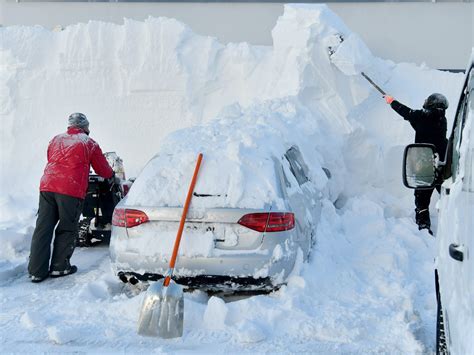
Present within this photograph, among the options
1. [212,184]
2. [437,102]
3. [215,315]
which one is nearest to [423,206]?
[437,102]

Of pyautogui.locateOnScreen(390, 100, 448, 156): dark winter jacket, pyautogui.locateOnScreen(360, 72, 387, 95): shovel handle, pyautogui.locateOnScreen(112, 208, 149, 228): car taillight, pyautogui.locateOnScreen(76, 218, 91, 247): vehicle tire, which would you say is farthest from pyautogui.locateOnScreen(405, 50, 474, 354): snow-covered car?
pyautogui.locateOnScreen(360, 72, 387, 95): shovel handle

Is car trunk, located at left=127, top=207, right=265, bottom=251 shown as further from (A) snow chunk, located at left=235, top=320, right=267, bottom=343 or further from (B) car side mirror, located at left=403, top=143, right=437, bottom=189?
(B) car side mirror, located at left=403, top=143, right=437, bottom=189

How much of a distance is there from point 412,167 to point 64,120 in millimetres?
9977

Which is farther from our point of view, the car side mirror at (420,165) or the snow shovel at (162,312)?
the snow shovel at (162,312)

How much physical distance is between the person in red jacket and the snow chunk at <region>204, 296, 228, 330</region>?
92.1 inches

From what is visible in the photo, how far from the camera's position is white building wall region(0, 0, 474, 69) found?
1240cm

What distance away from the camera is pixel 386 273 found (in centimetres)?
531

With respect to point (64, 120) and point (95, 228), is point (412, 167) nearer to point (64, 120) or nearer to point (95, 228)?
point (95, 228)

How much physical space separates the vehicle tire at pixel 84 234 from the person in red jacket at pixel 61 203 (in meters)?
0.96

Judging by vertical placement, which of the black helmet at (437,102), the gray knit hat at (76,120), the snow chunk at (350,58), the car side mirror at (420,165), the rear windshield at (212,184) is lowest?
the rear windshield at (212,184)

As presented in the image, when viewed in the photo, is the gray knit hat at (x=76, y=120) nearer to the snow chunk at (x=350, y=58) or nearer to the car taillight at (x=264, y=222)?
the car taillight at (x=264, y=222)

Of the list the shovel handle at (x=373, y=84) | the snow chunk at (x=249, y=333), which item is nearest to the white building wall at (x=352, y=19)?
the shovel handle at (x=373, y=84)

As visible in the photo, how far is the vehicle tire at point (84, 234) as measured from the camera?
682cm

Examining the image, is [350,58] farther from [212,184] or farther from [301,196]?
[212,184]
